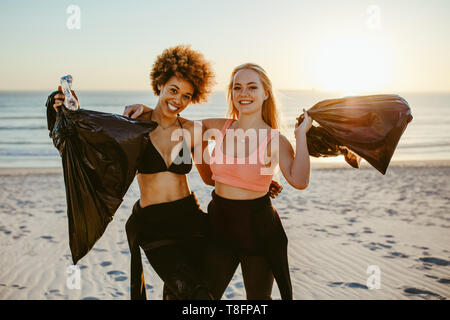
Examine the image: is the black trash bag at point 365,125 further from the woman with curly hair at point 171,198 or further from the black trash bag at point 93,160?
the black trash bag at point 93,160

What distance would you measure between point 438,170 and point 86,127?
13.6 metres

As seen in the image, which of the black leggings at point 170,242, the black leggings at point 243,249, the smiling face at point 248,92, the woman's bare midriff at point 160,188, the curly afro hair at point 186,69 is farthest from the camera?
the curly afro hair at point 186,69

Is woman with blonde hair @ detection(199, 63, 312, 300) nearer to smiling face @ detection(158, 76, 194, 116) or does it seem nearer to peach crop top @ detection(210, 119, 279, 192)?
peach crop top @ detection(210, 119, 279, 192)

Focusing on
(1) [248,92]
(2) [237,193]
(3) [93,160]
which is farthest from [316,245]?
(3) [93,160]

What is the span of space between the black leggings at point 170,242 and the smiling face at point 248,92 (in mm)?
938

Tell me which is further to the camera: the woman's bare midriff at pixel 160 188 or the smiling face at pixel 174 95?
the smiling face at pixel 174 95

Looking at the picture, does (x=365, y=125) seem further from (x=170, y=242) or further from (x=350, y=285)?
(x=350, y=285)

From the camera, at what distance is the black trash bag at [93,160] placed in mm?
3229

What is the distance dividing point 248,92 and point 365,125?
1.04 metres

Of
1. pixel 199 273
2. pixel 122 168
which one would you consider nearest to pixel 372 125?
pixel 199 273

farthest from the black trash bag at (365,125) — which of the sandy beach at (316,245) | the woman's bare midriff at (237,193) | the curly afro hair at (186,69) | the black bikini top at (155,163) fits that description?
the sandy beach at (316,245)

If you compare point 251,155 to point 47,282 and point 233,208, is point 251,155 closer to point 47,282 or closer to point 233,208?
point 233,208

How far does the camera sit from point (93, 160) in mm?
3293
